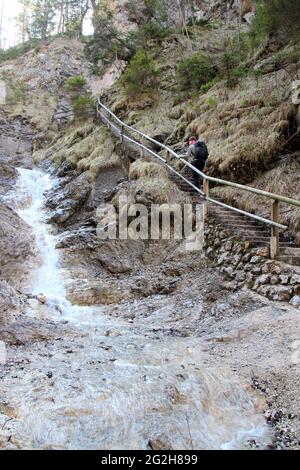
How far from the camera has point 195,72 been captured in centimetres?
1429

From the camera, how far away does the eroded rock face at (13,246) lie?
8219mm

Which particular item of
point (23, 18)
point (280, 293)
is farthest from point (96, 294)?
point (23, 18)

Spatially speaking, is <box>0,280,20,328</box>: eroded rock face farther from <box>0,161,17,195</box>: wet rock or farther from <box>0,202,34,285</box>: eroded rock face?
<box>0,161,17,195</box>: wet rock

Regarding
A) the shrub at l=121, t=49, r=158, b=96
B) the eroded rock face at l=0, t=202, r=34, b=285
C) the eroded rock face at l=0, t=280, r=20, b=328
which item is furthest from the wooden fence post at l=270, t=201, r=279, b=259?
the shrub at l=121, t=49, r=158, b=96

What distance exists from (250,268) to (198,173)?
133 inches

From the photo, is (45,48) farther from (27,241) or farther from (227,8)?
(27,241)

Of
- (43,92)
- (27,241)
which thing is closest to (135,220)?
(27,241)

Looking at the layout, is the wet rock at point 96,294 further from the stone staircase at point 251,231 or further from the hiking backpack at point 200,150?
the hiking backpack at point 200,150

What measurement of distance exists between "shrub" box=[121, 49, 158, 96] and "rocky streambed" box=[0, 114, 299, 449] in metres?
9.08

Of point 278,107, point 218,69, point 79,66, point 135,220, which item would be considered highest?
point 79,66

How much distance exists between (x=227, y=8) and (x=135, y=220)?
55.2 ft

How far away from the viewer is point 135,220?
9531 millimetres

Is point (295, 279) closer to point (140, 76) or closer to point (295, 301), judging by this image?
point (295, 301)

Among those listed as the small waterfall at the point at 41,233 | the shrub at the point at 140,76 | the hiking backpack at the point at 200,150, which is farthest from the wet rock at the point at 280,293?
the shrub at the point at 140,76
